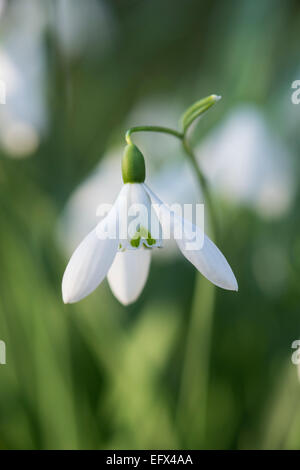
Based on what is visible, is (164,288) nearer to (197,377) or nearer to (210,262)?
(197,377)

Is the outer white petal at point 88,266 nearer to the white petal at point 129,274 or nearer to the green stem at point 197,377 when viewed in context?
the white petal at point 129,274

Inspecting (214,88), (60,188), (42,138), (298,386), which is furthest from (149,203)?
(214,88)

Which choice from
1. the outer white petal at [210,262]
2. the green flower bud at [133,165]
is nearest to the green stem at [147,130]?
the green flower bud at [133,165]

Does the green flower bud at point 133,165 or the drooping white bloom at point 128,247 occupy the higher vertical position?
the green flower bud at point 133,165

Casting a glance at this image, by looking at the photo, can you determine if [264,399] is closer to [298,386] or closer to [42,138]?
[298,386]

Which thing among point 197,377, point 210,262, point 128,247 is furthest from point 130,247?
point 197,377

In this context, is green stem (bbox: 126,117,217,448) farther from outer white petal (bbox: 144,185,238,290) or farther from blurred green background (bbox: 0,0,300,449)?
outer white petal (bbox: 144,185,238,290)
